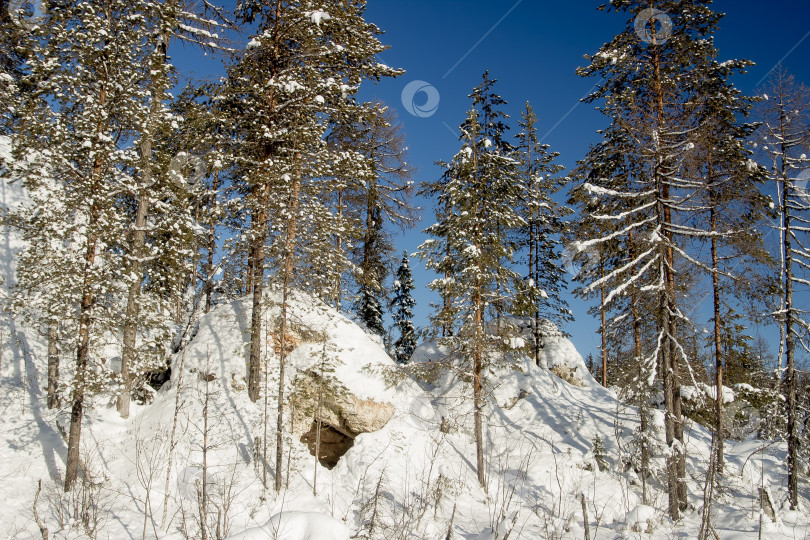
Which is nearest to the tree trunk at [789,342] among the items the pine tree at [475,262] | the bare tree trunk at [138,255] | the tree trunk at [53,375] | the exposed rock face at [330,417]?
the pine tree at [475,262]

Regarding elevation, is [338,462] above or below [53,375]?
below

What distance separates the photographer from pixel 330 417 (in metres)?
13.3

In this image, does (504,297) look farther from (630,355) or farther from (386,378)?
(630,355)

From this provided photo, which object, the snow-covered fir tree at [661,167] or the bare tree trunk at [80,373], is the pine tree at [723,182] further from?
the bare tree trunk at [80,373]

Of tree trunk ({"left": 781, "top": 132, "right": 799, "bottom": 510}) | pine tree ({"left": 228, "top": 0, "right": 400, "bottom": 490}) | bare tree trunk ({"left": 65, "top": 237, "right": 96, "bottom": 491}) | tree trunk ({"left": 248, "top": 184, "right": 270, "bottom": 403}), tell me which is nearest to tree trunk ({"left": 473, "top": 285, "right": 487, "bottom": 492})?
pine tree ({"left": 228, "top": 0, "right": 400, "bottom": 490})

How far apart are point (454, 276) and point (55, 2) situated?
1371 cm

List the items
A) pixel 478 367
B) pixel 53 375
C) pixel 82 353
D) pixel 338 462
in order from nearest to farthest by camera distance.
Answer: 1. pixel 82 353
2. pixel 53 375
3. pixel 338 462
4. pixel 478 367

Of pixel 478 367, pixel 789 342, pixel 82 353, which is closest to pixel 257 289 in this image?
pixel 82 353

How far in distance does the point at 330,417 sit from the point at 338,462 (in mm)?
1358

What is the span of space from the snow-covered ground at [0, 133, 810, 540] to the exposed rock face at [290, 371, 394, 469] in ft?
0.45

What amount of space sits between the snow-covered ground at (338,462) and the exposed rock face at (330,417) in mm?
139

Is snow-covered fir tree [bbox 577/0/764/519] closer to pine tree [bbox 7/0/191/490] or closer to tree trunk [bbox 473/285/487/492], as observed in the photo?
tree trunk [bbox 473/285/487/492]

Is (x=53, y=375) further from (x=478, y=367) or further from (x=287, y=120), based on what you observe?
(x=478, y=367)

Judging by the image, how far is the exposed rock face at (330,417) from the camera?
12.8 m
